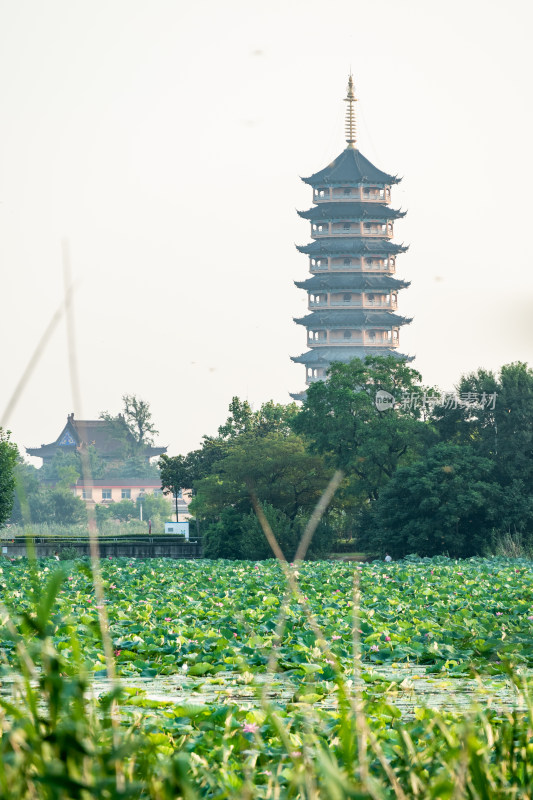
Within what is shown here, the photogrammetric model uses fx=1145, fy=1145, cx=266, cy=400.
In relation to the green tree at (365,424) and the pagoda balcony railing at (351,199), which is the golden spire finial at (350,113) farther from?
the green tree at (365,424)

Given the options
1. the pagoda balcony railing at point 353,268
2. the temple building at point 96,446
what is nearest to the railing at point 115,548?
the pagoda balcony railing at point 353,268

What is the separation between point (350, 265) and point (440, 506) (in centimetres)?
3170

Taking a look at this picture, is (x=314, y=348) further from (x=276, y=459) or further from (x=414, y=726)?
(x=414, y=726)

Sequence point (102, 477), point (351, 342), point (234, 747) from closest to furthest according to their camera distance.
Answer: point (234, 747) → point (351, 342) → point (102, 477)

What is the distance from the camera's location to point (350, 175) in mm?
57406

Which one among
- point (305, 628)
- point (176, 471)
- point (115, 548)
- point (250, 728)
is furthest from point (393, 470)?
point (250, 728)

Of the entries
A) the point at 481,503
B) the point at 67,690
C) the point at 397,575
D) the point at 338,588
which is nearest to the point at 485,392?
the point at 481,503

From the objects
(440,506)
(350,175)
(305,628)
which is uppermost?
(350,175)

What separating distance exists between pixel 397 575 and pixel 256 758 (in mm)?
14999

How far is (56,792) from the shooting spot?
2049 mm

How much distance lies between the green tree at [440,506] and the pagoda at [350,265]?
2884 centimetres

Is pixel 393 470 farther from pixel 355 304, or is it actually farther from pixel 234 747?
pixel 355 304

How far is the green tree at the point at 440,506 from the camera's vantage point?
1054 inches

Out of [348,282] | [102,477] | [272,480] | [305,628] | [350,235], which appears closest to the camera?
[305,628]
